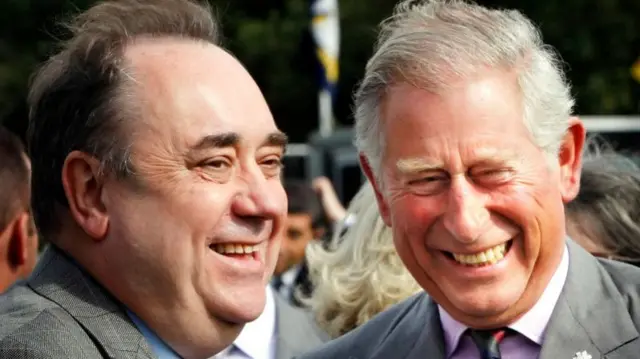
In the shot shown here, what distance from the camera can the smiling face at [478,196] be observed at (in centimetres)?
311

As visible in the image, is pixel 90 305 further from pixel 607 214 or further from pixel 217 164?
pixel 607 214

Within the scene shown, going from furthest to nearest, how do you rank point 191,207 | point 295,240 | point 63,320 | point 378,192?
point 295,240, point 378,192, point 191,207, point 63,320

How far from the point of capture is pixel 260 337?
4.44 metres

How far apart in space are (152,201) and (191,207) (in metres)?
0.10

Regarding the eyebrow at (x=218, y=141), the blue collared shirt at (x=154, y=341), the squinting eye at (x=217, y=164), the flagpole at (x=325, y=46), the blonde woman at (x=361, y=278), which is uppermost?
the eyebrow at (x=218, y=141)

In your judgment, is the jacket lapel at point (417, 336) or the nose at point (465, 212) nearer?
the nose at point (465, 212)

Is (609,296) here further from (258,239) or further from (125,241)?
(125,241)

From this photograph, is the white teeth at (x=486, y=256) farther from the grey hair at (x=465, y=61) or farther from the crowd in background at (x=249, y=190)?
the grey hair at (x=465, y=61)

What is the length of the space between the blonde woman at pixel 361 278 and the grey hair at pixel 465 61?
1.09 metres

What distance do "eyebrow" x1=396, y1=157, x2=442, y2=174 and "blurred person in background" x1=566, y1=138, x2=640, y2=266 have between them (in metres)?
1.49

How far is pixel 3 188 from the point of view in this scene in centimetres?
462

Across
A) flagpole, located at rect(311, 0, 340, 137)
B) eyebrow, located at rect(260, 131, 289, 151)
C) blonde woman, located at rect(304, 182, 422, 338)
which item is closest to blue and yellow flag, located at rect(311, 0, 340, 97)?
flagpole, located at rect(311, 0, 340, 137)

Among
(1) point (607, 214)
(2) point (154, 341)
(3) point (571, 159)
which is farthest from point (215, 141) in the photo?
(1) point (607, 214)

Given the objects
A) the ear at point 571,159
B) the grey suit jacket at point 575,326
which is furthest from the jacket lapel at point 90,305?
the ear at point 571,159
